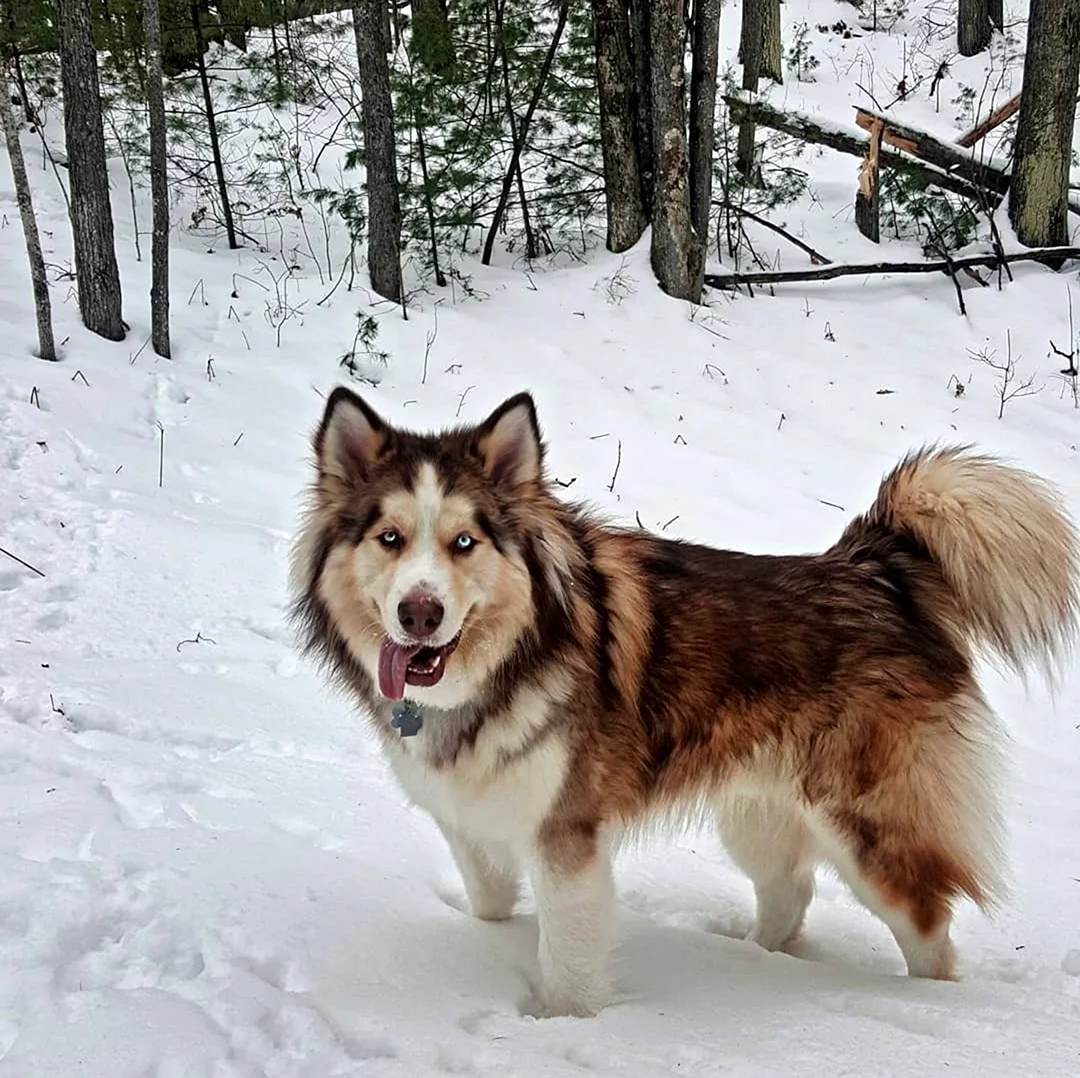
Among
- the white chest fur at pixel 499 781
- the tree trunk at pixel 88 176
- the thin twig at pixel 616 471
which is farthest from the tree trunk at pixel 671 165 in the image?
the white chest fur at pixel 499 781

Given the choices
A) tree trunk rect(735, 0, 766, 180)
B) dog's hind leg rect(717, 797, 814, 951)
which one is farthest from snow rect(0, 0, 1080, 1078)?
tree trunk rect(735, 0, 766, 180)

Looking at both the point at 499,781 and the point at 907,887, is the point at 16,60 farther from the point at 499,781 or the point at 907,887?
the point at 907,887

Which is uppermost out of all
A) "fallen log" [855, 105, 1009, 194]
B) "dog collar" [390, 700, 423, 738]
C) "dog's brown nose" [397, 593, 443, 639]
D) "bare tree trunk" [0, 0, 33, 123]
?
"bare tree trunk" [0, 0, 33, 123]

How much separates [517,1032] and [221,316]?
7724 millimetres

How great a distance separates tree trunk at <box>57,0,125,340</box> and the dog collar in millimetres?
6116

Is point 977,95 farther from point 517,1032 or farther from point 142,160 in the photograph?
point 517,1032

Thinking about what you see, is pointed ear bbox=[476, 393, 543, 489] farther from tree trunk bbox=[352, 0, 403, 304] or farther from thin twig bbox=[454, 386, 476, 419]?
tree trunk bbox=[352, 0, 403, 304]

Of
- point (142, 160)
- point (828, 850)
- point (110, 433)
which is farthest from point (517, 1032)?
point (142, 160)

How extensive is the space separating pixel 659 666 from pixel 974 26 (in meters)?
18.4

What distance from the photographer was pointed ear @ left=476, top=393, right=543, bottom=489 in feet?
9.41

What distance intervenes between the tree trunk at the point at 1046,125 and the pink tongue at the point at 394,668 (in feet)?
33.2

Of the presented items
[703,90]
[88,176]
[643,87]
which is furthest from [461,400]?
[703,90]

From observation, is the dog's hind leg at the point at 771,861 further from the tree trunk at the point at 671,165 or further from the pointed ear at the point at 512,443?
the tree trunk at the point at 671,165

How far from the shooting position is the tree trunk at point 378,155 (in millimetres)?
8398
